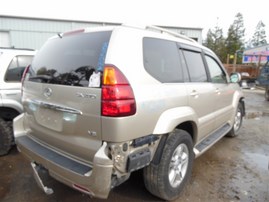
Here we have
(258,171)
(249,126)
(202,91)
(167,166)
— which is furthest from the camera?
(249,126)

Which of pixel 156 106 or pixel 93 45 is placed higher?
pixel 93 45

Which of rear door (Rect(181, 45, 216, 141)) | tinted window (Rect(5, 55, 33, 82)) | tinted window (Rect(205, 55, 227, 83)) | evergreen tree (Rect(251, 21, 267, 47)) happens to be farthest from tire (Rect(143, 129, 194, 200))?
evergreen tree (Rect(251, 21, 267, 47))

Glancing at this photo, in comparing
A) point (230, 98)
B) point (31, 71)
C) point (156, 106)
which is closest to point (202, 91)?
point (156, 106)

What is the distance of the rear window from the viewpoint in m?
2.06

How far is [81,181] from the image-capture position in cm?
195

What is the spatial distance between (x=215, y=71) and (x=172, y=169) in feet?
6.76

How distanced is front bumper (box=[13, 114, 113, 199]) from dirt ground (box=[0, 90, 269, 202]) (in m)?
0.66

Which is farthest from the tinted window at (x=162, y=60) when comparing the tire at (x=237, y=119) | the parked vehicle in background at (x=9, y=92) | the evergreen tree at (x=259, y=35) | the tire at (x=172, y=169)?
the evergreen tree at (x=259, y=35)

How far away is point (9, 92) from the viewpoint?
3643mm

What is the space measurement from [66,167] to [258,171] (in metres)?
3.03

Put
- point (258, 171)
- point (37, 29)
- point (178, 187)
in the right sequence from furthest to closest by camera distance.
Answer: point (37, 29), point (258, 171), point (178, 187)

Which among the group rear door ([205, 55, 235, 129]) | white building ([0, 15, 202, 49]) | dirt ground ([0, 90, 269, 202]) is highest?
white building ([0, 15, 202, 49])

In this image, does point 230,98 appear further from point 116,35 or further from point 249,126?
point 116,35

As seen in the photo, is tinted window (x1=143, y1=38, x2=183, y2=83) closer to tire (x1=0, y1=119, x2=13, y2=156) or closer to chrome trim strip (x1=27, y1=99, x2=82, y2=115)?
chrome trim strip (x1=27, y1=99, x2=82, y2=115)
